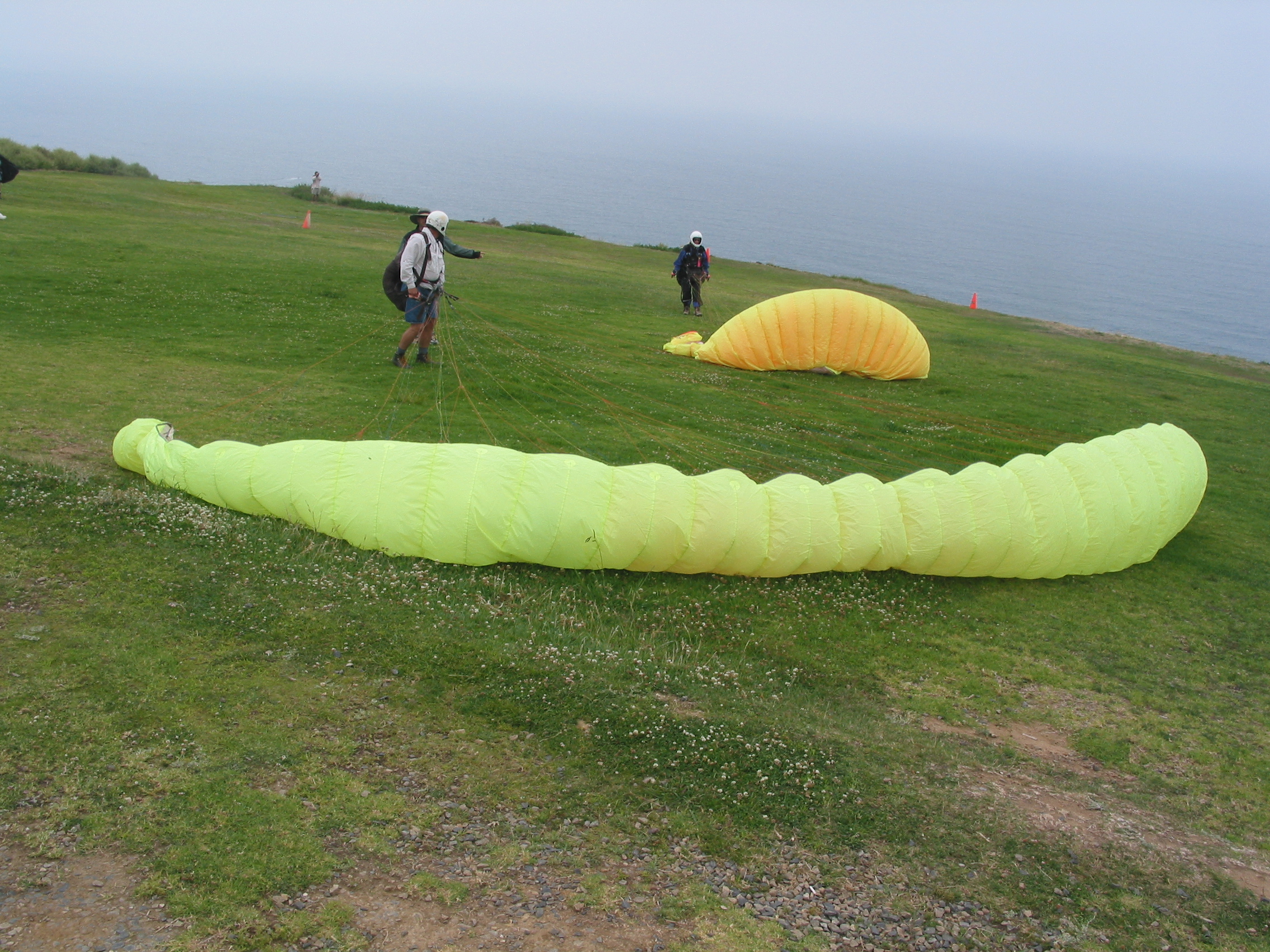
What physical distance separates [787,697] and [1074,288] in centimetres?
7057

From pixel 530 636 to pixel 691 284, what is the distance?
1787 centimetres

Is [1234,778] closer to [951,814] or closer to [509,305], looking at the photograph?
[951,814]

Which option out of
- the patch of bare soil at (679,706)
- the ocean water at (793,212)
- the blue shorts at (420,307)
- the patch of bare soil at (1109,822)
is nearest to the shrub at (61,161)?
the ocean water at (793,212)

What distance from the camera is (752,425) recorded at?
16.1 meters

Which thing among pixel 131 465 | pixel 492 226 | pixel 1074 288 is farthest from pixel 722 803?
pixel 1074 288

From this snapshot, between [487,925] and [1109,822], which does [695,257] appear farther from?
[487,925]

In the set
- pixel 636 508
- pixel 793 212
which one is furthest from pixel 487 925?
pixel 793 212

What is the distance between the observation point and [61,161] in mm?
35812

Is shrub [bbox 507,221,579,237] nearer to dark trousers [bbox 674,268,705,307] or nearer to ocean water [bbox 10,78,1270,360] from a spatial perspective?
dark trousers [bbox 674,268,705,307]

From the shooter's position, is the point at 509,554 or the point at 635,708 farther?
the point at 509,554

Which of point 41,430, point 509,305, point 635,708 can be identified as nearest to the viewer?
point 635,708

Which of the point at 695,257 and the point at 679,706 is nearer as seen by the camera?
the point at 679,706

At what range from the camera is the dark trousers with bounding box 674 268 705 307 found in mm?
25188

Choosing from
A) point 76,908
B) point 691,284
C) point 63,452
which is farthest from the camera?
point 691,284
